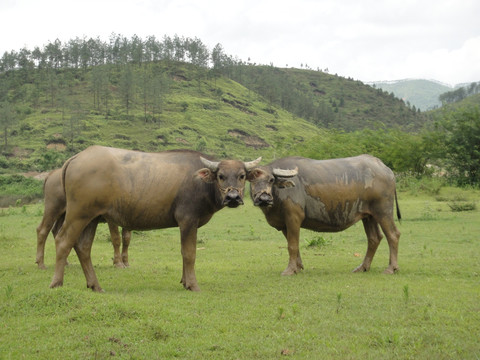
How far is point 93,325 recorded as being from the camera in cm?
589

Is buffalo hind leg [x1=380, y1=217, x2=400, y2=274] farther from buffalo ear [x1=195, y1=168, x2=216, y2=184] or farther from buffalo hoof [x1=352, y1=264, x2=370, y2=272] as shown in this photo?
buffalo ear [x1=195, y1=168, x2=216, y2=184]

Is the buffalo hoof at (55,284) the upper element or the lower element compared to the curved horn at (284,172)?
lower

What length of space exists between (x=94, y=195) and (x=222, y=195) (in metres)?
2.13

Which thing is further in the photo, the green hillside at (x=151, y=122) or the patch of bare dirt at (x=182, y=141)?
the patch of bare dirt at (x=182, y=141)

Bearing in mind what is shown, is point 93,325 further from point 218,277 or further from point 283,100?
point 283,100

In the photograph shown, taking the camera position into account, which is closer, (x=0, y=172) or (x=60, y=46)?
(x=0, y=172)

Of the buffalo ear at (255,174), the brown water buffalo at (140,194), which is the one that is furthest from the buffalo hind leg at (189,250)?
the buffalo ear at (255,174)

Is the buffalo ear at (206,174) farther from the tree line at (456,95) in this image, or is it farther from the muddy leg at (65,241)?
the tree line at (456,95)

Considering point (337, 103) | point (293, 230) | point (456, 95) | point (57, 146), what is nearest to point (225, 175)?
point (293, 230)

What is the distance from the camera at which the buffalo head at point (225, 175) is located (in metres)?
7.93

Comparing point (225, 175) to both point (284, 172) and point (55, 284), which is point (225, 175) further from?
point (55, 284)

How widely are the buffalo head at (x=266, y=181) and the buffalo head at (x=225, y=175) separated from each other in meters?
0.65

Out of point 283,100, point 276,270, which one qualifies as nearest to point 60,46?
point 283,100

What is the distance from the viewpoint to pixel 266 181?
30.6 ft
